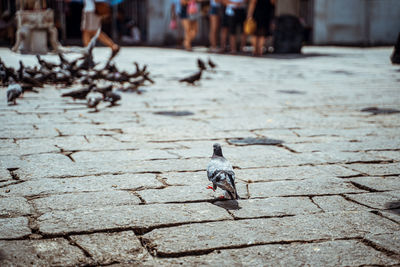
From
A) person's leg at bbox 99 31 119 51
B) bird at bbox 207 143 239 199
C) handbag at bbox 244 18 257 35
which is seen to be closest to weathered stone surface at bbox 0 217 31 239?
bird at bbox 207 143 239 199

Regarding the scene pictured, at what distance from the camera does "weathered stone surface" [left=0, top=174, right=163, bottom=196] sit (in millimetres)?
2764

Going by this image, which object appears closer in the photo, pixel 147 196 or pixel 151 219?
pixel 151 219

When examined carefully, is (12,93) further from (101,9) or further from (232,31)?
(232,31)

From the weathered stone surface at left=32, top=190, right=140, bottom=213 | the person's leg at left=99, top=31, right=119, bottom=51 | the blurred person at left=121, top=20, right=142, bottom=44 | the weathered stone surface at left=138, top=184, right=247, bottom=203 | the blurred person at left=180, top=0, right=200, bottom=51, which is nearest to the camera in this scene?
the weathered stone surface at left=32, top=190, right=140, bottom=213

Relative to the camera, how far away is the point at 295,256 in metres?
2.03

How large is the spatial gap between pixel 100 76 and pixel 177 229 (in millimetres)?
5304

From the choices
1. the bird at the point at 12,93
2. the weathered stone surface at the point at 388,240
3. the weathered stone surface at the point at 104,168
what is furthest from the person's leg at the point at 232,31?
the weathered stone surface at the point at 388,240

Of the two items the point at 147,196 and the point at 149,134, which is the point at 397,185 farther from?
the point at 149,134

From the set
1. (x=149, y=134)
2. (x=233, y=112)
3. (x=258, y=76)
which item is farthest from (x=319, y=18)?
(x=149, y=134)

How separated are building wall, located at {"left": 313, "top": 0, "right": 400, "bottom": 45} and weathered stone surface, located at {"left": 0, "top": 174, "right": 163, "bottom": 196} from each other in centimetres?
1693

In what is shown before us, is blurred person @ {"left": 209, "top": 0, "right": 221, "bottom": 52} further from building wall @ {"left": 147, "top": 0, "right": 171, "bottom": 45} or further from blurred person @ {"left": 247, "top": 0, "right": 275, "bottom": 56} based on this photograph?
building wall @ {"left": 147, "top": 0, "right": 171, "bottom": 45}

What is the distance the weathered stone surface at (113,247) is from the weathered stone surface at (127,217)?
0.27ft

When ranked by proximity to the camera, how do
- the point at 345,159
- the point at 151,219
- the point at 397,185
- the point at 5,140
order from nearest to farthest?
1. the point at 151,219
2. the point at 397,185
3. the point at 345,159
4. the point at 5,140

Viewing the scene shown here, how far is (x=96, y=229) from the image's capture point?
7.38ft
